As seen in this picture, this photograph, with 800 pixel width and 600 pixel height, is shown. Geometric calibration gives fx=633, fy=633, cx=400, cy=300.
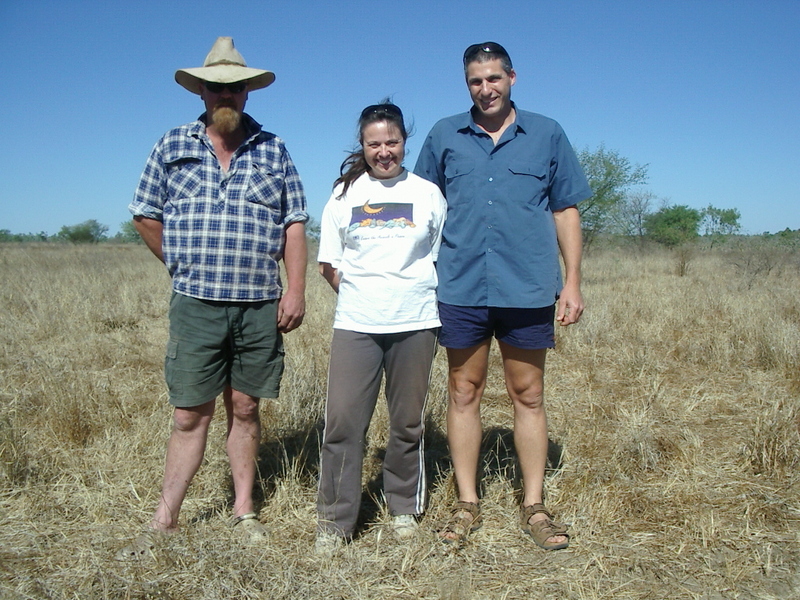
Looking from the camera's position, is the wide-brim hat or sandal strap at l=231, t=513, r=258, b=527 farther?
sandal strap at l=231, t=513, r=258, b=527

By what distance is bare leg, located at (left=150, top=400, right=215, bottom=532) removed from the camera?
107 inches

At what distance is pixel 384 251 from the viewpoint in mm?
2686

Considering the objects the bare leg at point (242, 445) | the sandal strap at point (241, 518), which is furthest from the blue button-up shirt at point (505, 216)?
the sandal strap at point (241, 518)

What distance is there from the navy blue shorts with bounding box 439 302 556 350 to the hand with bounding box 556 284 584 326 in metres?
0.04

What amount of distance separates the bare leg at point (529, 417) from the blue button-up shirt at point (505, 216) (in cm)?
31

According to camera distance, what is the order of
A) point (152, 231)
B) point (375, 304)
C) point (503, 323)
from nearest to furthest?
point (375, 304) < point (152, 231) < point (503, 323)

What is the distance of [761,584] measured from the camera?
8.18 ft

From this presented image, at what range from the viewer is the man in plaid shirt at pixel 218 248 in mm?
2682

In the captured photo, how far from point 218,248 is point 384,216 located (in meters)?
0.72

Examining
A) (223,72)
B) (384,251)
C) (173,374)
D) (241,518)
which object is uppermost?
(223,72)

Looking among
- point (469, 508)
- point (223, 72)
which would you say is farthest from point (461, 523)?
point (223, 72)

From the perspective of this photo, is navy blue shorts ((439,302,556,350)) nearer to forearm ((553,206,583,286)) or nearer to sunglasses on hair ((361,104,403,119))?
forearm ((553,206,583,286))

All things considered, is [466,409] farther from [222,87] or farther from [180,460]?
[222,87]

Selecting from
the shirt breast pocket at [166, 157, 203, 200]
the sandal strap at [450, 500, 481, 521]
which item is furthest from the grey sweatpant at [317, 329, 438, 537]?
the shirt breast pocket at [166, 157, 203, 200]
